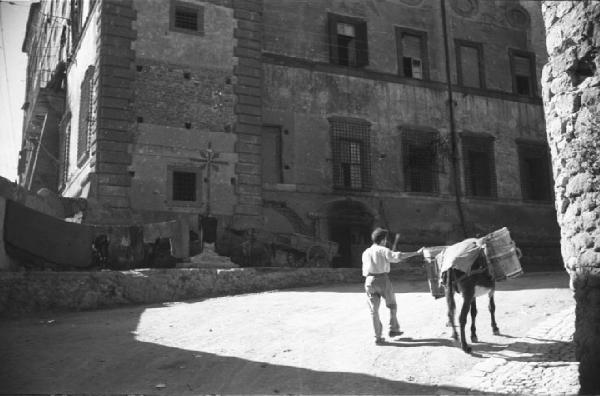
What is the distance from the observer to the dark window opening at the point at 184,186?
2007 cm

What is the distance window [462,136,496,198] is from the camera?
2581 centimetres

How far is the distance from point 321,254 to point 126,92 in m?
8.25

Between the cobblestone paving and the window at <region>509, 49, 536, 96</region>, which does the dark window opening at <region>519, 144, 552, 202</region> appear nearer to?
the window at <region>509, 49, 536, 96</region>

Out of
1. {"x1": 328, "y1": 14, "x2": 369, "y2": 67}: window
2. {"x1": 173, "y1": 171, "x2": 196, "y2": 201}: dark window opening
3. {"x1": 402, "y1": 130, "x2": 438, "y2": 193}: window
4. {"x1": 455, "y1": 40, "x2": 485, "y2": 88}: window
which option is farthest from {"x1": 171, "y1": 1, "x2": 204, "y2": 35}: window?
{"x1": 455, "y1": 40, "x2": 485, "y2": 88}: window

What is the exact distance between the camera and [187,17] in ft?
70.0

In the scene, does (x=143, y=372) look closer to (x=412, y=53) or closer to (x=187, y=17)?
(x=187, y=17)

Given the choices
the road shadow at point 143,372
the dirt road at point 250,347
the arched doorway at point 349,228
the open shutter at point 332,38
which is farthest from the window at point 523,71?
the road shadow at point 143,372

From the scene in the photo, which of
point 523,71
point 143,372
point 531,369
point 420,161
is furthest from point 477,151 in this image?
point 143,372

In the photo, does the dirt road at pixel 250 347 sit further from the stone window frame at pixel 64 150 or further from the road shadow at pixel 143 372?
the stone window frame at pixel 64 150

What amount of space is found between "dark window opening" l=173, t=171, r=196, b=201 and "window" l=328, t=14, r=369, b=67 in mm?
8287

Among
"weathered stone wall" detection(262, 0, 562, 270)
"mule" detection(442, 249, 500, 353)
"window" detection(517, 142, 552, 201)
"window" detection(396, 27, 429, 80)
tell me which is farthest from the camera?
"window" detection(517, 142, 552, 201)

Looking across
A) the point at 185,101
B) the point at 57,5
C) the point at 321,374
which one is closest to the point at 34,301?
the point at 321,374

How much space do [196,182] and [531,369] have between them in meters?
14.6

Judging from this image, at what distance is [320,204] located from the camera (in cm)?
2261
